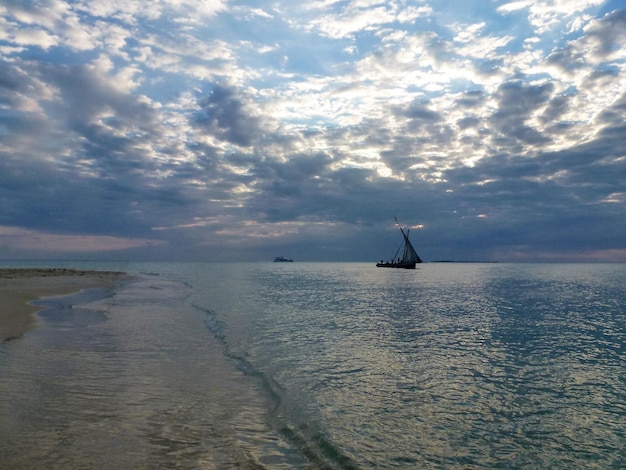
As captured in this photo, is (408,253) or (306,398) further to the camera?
(408,253)

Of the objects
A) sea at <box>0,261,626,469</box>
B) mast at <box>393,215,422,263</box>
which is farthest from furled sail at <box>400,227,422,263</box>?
sea at <box>0,261,626,469</box>

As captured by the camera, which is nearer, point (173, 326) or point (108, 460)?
point (108, 460)

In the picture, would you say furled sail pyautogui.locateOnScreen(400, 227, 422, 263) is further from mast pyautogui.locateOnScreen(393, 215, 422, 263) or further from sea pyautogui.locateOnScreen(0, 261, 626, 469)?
sea pyautogui.locateOnScreen(0, 261, 626, 469)

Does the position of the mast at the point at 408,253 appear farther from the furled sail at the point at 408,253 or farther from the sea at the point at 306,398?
the sea at the point at 306,398

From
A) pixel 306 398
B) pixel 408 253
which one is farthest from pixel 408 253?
pixel 306 398

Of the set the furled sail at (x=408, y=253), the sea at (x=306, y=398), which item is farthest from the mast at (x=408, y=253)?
A: the sea at (x=306, y=398)

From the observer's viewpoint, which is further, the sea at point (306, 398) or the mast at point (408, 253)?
the mast at point (408, 253)

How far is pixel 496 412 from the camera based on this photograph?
39.4 ft

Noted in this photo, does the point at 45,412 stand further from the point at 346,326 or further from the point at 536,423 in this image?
the point at 346,326

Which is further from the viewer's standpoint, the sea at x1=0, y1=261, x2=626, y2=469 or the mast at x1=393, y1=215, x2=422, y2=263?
the mast at x1=393, y1=215, x2=422, y2=263

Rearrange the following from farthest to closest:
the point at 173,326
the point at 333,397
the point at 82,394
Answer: the point at 173,326, the point at 333,397, the point at 82,394

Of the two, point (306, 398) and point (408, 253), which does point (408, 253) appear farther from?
point (306, 398)

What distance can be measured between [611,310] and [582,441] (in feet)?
121

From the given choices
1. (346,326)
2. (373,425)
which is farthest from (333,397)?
(346,326)
